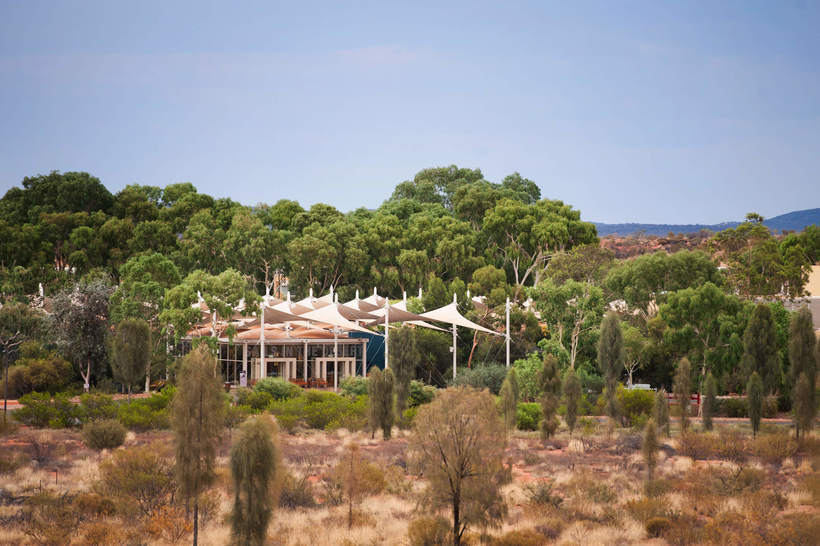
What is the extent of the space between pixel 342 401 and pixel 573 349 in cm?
1136

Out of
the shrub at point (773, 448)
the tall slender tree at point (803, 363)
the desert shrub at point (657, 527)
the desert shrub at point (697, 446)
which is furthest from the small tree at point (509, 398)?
the desert shrub at point (657, 527)

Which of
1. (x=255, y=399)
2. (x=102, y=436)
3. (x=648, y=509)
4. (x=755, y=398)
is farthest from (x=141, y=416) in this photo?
(x=755, y=398)

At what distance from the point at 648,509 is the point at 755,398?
1097cm

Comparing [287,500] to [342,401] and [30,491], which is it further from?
[342,401]

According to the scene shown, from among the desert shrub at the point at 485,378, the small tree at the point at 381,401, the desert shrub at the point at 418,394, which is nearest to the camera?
the small tree at the point at 381,401

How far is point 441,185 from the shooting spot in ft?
320

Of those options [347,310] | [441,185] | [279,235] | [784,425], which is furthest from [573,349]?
[441,185]

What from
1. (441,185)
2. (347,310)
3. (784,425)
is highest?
(441,185)

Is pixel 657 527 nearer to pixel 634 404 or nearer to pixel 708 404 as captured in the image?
pixel 708 404

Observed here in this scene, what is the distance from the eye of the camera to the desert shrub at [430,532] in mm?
14570

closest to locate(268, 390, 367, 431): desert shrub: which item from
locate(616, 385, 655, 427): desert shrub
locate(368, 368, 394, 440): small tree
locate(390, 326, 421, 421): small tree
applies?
locate(390, 326, 421, 421): small tree

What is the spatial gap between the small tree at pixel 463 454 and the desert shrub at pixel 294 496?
13.7 ft

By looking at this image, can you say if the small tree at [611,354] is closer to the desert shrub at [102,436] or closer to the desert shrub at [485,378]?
the desert shrub at [485,378]

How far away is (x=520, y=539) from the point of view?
14.9 meters
